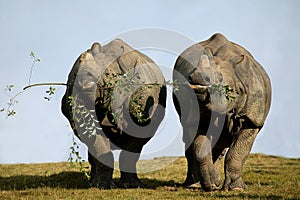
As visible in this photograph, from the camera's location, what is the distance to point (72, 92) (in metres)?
12.1

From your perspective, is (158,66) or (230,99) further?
(158,66)

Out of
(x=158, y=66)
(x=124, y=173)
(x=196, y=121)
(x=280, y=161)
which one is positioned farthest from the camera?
(x=280, y=161)

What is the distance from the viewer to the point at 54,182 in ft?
47.8

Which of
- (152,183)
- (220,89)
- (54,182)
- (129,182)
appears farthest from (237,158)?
(54,182)

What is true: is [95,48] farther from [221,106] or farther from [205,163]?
[205,163]

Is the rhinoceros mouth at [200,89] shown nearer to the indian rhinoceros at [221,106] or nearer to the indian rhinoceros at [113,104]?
the indian rhinoceros at [221,106]

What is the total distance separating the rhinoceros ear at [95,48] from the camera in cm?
1273

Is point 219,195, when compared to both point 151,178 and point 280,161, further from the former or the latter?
point 280,161

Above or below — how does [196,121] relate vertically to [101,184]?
above

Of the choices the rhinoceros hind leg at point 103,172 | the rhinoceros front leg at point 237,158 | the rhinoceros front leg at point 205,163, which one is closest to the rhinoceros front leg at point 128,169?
the rhinoceros hind leg at point 103,172

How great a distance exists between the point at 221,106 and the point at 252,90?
1356 mm

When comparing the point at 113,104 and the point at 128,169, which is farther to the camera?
the point at 128,169

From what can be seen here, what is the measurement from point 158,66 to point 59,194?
479cm

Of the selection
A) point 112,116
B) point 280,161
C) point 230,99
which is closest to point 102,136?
point 112,116
